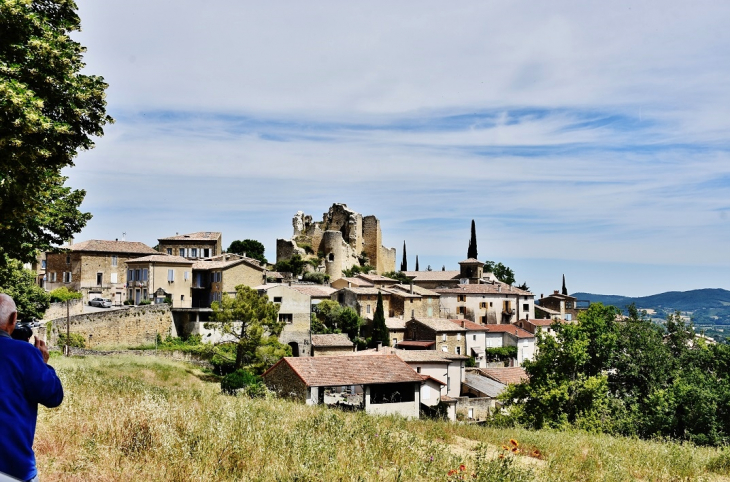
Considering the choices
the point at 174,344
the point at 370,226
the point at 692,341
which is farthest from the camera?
the point at 370,226

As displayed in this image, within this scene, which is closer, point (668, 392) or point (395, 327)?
point (668, 392)

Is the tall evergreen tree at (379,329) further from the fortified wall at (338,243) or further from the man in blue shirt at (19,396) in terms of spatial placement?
the man in blue shirt at (19,396)

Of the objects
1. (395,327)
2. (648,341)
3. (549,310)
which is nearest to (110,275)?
(395,327)

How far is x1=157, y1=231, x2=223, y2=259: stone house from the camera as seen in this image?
56094mm

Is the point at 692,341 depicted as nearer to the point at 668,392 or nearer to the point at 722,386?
the point at 722,386

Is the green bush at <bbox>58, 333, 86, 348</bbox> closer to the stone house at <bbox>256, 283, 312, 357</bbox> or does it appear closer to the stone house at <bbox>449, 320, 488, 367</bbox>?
the stone house at <bbox>256, 283, 312, 357</bbox>

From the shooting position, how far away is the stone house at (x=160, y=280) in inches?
1702

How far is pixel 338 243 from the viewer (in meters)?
73.8

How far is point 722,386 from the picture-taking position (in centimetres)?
2916

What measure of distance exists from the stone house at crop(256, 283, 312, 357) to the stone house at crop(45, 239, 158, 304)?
13.6 metres

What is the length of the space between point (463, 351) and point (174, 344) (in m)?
25.9

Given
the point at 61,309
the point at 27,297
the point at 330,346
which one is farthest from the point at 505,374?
the point at 27,297

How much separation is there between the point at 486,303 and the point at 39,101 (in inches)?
2444

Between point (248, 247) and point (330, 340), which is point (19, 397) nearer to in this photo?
point (330, 340)
